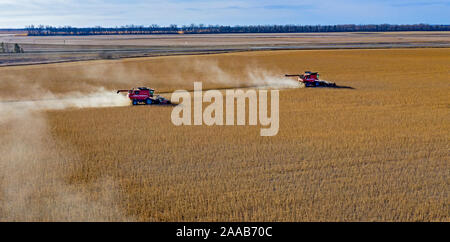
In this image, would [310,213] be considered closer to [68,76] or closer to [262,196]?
[262,196]

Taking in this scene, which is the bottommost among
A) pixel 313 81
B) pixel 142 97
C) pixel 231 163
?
pixel 231 163

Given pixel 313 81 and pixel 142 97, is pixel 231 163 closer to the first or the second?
pixel 142 97

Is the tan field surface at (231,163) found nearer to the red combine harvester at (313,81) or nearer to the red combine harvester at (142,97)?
the red combine harvester at (142,97)

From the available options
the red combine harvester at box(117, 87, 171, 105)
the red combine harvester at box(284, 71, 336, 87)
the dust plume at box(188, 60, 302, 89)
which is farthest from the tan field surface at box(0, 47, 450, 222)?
the dust plume at box(188, 60, 302, 89)

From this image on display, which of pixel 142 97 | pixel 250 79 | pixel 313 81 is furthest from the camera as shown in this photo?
pixel 250 79

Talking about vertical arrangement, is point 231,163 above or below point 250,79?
below

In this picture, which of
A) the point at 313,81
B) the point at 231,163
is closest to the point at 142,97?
the point at 231,163

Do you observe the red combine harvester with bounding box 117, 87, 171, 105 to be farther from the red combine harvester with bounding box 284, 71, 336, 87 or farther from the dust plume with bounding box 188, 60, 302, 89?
the red combine harvester with bounding box 284, 71, 336, 87

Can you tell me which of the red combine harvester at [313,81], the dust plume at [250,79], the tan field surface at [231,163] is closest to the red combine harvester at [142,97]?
the tan field surface at [231,163]
